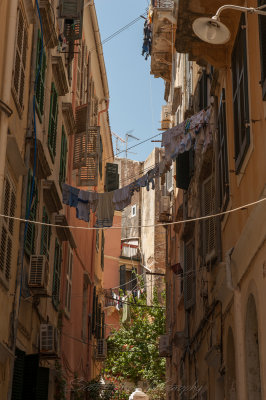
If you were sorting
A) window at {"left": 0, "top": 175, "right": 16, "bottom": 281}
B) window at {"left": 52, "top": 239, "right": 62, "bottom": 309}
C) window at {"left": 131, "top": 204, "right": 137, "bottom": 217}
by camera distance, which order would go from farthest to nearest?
window at {"left": 131, "top": 204, "right": 137, "bottom": 217}
window at {"left": 52, "top": 239, "right": 62, "bottom": 309}
window at {"left": 0, "top": 175, "right": 16, "bottom": 281}

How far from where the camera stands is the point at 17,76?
1138 centimetres

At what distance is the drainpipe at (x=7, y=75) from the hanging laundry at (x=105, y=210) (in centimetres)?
586

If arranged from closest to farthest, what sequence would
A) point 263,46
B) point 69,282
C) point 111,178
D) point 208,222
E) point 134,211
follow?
point 263,46 < point 208,222 < point 69,282 < point 111,178 < point 134,211

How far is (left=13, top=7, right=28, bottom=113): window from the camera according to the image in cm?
1124

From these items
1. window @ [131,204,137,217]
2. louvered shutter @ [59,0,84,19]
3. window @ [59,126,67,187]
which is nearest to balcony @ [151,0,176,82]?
louvered shutter @ [59,0,84,19]

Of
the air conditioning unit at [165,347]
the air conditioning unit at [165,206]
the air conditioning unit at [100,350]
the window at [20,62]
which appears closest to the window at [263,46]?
the window at [20,62]

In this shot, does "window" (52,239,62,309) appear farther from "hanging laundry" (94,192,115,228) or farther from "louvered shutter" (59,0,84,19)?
"louvered shutter" (59,0,84,19)

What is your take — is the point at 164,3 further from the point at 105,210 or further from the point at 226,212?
the point at 226,212

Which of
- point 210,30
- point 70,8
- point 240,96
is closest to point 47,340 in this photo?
point 240,96

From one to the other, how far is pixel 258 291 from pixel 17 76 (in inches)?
227

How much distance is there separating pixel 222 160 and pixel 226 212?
372 cm

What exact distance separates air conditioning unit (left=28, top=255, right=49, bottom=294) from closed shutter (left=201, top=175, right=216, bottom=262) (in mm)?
3082

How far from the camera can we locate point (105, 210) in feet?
51.5

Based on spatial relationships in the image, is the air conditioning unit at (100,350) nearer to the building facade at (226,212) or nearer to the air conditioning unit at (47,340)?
the building facade at (226,212)
